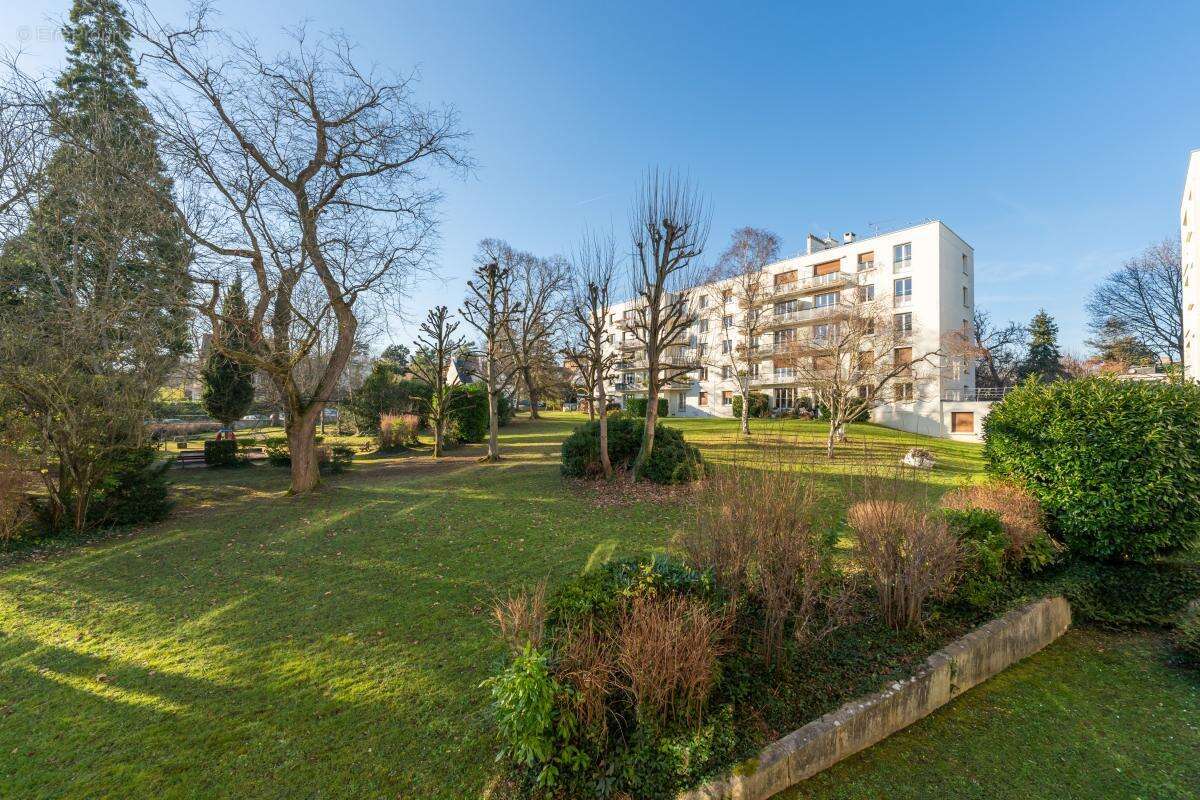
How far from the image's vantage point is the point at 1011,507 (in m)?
6.13

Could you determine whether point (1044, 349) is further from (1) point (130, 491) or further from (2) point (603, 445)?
(1) point (130, 491)

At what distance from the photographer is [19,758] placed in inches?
140

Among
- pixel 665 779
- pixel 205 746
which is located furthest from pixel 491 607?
pixel 665 779

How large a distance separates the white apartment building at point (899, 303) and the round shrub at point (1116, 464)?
19613 mm

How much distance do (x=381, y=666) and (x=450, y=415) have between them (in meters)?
18.5

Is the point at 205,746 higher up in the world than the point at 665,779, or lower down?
lower down

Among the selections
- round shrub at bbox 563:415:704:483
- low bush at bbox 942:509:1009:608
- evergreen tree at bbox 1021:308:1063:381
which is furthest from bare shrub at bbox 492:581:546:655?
evergreen tree at bbox 1021:308:1063:381

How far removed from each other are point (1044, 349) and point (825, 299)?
20.8 metres

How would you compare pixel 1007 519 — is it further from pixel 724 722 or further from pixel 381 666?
pixel 381 666

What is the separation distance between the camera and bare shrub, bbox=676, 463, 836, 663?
3.98 meters

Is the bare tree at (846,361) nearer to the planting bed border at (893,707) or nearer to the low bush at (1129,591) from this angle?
the low bush at (1129,591)

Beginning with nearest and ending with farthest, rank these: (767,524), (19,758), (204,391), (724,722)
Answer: (724,722)
(19,758)
(767,524)
(204,391)

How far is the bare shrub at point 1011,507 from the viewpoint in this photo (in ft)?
Result: 18.8

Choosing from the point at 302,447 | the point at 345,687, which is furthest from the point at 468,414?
the point at 345,687
